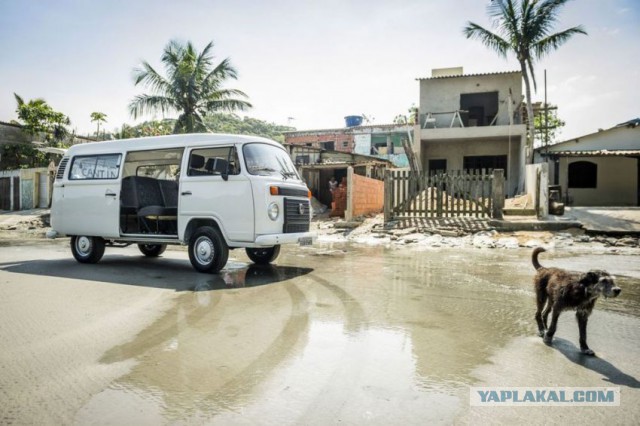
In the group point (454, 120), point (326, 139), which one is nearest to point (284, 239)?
point (454, 120)

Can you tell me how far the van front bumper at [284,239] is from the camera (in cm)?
624

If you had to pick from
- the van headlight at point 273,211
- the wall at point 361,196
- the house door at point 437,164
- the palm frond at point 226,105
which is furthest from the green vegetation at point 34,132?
the van headlight at point 273,211

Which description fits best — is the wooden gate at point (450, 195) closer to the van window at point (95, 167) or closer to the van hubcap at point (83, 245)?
the van window at point (95, 167)

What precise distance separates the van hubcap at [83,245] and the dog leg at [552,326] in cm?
771

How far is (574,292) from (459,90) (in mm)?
21398

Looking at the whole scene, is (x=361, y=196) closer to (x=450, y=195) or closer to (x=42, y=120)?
(x=450, y=195)

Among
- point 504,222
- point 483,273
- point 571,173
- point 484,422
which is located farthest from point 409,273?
point 571,173

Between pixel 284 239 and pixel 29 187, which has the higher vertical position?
pixel 29 187

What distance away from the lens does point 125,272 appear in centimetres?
698

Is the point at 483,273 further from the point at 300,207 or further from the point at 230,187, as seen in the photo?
the point at 230,187

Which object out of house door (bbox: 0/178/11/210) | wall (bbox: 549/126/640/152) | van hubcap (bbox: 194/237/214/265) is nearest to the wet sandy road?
van hubcap (bbox: 194/237/214/265)

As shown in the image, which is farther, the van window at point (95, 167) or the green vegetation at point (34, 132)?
the green vegetation at point (34, 132)

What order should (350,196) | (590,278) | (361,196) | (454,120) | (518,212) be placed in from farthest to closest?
(454,120)
(361,196)
(350,196)
(518,212)
(590,278)

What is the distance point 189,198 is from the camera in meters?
6.78
